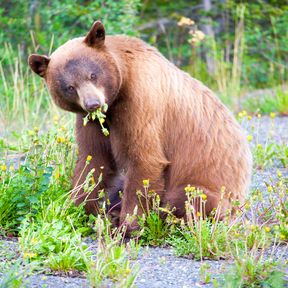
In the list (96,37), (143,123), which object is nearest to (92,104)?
(143,123)

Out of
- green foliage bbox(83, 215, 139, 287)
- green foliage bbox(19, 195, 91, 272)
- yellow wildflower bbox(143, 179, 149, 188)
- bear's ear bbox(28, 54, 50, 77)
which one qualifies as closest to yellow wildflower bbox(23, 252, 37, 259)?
green foliage bbox(19, 195, 91, 272)

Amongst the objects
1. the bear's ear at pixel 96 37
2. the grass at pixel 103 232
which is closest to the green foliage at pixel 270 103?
the grass at pixel 103 232

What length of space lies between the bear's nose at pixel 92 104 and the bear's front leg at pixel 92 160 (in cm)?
46

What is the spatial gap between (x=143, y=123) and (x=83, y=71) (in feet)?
1.79

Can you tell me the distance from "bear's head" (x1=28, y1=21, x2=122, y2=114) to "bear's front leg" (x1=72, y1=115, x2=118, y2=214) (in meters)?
0.20

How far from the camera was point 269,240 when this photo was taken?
461 centimetres

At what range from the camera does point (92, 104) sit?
5094 mm

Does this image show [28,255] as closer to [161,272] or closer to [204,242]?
[161,272]

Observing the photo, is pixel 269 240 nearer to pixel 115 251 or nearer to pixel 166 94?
pixel 115 251

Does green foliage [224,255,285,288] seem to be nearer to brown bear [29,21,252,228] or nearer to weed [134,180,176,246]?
weed [134,180,176,246]

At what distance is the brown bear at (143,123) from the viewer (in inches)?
211

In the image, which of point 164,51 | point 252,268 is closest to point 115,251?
point 252,268

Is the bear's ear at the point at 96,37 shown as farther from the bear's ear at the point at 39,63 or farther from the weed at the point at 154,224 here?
the weed at the point at 154,224

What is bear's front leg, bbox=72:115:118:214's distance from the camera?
18.5 feet
